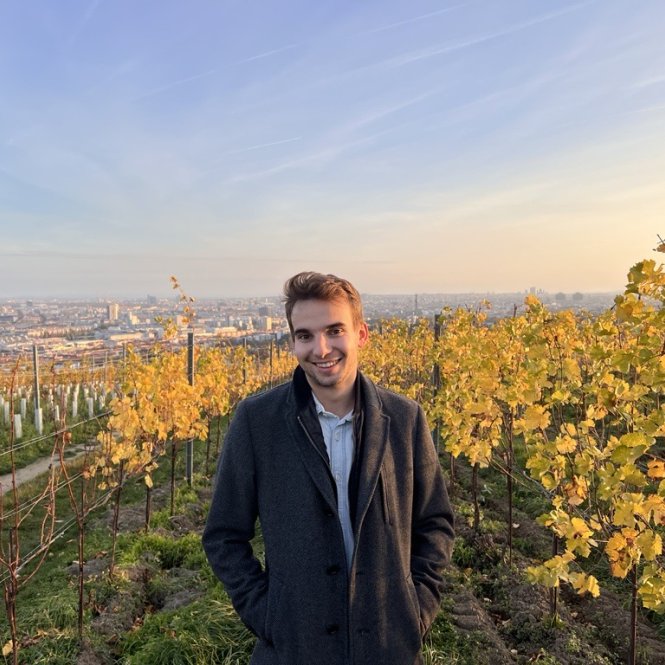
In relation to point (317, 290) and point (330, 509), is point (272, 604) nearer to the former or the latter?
point (330, 509)

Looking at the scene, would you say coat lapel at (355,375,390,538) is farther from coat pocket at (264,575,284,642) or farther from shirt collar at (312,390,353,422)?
coat pocket at (264,575,284,642)

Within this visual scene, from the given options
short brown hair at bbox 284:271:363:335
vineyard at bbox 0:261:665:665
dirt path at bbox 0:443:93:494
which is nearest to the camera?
short brown hair at bbox 284:271:363:335

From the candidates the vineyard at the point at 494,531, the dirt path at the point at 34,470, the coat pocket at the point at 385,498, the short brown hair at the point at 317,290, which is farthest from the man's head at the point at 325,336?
the dirt path at the point at 34,470

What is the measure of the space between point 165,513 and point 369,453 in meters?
5.32

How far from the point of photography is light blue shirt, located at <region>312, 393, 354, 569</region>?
159 cm

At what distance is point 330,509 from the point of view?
152cm

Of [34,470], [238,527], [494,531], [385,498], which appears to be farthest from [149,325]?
[385,498]

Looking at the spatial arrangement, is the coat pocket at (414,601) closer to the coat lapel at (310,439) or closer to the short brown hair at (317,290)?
the coat lapel at (310,439)

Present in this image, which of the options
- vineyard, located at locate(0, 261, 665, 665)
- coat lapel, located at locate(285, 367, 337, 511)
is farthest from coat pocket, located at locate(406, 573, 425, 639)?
vineyard, located at locate(0, 261, 665, 665)

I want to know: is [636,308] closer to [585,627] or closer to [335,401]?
[335,401]

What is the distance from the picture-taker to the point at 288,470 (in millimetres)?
1595

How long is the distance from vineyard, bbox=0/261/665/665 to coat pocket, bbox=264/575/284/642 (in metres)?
1.37

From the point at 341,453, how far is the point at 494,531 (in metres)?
4.55

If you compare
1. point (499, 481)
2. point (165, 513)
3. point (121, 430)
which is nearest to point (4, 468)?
point (165, 513)
